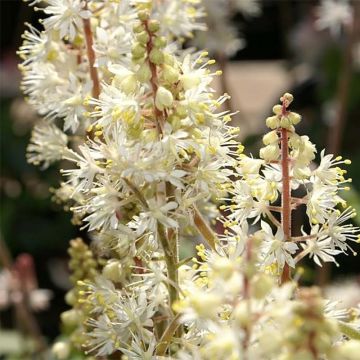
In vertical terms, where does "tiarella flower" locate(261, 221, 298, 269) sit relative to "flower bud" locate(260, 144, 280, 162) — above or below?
below

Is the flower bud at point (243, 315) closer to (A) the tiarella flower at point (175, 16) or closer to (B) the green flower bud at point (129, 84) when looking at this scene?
(B) the green flower bud at point (129, 84)

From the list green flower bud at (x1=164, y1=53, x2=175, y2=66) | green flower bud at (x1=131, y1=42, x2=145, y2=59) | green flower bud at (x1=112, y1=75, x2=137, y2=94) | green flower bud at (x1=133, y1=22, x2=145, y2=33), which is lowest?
green flower bud at (x1=112, y1=75, x2=137, y2=94)

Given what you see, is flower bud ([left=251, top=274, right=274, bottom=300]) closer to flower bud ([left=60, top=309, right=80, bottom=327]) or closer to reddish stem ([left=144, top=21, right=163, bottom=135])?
reddish stem ([left=144, top=21, right=163, bottom=135])

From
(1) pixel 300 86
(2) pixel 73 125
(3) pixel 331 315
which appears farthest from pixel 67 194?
(1) pixel 300 86

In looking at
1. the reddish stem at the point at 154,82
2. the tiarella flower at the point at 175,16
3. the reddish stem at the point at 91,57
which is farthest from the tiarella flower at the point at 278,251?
the tiarella flower at the point at 175,16

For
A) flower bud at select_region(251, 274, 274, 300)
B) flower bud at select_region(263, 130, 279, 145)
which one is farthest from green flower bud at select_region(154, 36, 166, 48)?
flower bud at select_region(251, 274, 274, 300)

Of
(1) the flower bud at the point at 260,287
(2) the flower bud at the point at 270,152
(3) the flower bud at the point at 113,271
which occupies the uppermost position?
(2) the flower bud at the point at 270,152

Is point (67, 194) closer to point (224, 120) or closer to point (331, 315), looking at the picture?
point (224, 120)
